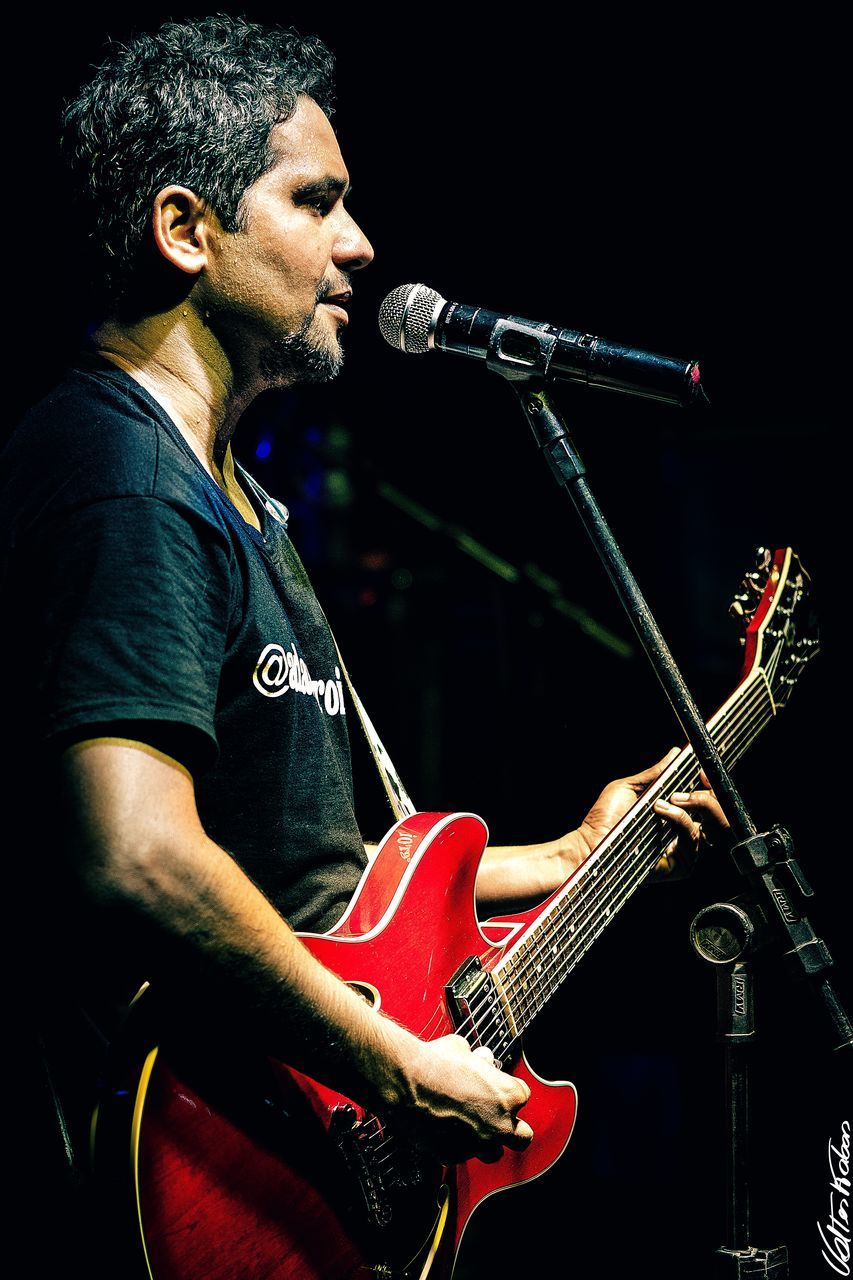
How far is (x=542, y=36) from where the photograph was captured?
2.99m

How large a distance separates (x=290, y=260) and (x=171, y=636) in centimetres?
78

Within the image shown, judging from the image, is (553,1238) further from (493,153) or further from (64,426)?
(493,153)

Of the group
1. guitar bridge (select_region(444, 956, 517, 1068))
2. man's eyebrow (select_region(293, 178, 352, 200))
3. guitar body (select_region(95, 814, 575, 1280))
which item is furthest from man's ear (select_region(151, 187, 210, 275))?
guitar bridge (select_region(444, 956, 517, 1068))

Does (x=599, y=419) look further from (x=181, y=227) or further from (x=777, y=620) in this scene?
(x=181, y=227)

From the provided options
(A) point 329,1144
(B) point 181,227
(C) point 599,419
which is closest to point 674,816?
(A) point 329,1144

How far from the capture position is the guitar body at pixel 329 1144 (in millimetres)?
1241

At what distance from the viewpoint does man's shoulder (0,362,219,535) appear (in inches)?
49.1

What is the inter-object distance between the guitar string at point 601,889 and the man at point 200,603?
0.21ft

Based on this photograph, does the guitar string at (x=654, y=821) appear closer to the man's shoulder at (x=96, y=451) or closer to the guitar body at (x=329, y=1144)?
the guitar body at (x=329, y=1144)

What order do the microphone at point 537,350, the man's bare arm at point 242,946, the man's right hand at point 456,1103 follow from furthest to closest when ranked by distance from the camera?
the microphone at point 537,350
the man's right hand at point 456,1103
the man's bare arm at point 242,946

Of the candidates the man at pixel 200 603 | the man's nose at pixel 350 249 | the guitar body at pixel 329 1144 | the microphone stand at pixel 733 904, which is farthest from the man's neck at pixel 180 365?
the guitar body at pixel 329 1144

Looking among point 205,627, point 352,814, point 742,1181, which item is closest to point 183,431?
point 205,627

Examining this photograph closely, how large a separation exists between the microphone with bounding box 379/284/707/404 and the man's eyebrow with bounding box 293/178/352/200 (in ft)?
0.76

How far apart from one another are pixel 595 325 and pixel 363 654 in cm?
156
